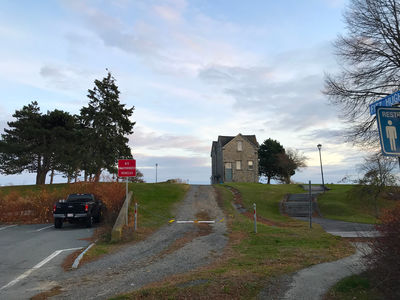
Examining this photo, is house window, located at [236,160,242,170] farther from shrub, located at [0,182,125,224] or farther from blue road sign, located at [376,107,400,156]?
blue road sign, located at [376,107,400,156]

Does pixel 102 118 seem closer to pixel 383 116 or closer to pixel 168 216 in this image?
pixel 168 216

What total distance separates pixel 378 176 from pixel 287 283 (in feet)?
63.5

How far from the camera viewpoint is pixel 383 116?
3957 millimetres

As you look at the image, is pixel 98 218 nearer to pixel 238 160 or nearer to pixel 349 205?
pixel 349 205

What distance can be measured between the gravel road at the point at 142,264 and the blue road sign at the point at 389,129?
5.23 meters

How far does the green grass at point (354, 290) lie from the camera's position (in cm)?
441

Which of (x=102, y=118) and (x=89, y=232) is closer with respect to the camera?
(x=89, y=232)

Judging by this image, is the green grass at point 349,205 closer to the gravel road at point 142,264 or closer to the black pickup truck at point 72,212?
the gravel road at point 142,264

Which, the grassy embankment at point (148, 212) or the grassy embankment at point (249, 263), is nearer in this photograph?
the grassy embankment at point (249, 263)

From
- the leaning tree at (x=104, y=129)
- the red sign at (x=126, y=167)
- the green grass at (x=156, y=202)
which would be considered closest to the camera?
the red sign at (x=126, y=167)

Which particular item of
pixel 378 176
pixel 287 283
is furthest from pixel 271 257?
pixel 378 176

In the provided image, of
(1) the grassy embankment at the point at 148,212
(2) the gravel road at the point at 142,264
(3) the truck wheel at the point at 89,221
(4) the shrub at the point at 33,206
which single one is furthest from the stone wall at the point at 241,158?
(2) the gravel road at the point at 142,264

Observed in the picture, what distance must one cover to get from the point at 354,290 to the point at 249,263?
121 inches

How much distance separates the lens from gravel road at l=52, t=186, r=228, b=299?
6070 mm
